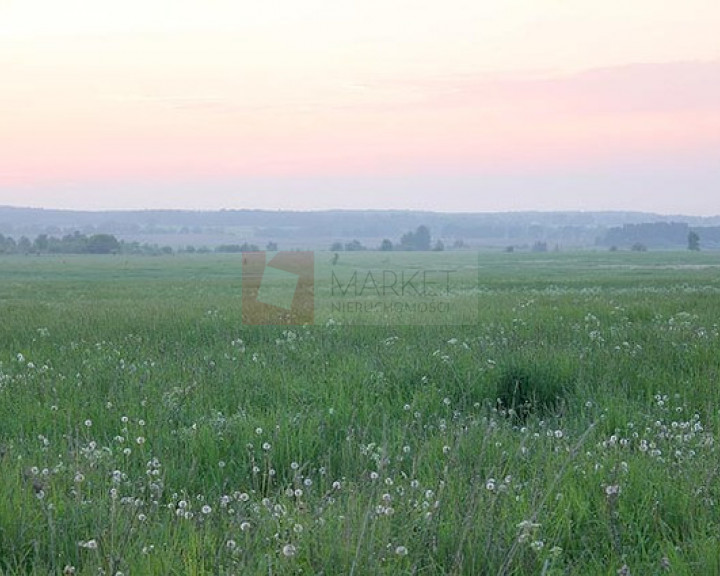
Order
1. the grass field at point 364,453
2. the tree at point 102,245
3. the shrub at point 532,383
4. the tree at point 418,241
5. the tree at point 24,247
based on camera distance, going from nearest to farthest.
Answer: the grass field at point 364,453
the shrub at point 532,383
the tree at point 24,247
the tree at point 102,245
the tree at point 418,241

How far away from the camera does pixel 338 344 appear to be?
1154 cm

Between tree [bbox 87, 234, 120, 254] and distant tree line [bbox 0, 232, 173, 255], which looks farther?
tree [bbox 87, 234, 120, 254]

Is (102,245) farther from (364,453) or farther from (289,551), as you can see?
(289,551)

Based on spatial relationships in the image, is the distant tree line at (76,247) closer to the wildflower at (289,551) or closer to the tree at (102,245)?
the tree at (102,245)

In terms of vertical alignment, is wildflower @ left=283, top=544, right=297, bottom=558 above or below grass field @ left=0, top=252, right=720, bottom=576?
above

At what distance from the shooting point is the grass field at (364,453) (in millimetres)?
4090

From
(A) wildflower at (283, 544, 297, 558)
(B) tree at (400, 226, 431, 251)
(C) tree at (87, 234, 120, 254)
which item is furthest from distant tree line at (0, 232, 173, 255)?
(A) wildflower at (283, 544, 297, 558)

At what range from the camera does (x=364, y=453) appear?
5648mm

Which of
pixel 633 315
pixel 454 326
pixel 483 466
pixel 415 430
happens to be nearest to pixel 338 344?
pixel 454 326

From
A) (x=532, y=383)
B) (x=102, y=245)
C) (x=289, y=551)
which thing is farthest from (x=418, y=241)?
(x=289, y=551)

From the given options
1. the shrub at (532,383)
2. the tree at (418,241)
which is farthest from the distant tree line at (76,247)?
the shrub at (532,383)

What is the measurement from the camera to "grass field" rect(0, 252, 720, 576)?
409 cm

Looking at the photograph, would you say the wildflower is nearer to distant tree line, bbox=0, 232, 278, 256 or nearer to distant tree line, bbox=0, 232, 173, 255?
distant tree line, bbox=0, 232, 278, 256

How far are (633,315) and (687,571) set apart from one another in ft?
40.2
